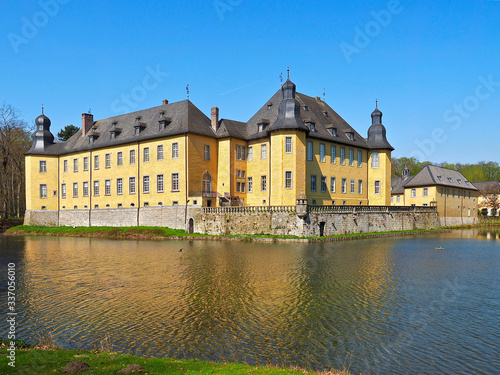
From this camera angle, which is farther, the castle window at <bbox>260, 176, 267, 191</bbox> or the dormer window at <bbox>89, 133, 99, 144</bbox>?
→ the dormer window at <bbox>89, 133, 99, 144</bbox>

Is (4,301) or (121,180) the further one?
(121,180)

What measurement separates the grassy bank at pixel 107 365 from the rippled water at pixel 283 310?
1.22 meters

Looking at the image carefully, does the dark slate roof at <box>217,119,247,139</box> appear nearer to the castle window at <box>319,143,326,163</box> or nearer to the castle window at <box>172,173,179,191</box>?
the castle window at <box>172,173,179,191</box>

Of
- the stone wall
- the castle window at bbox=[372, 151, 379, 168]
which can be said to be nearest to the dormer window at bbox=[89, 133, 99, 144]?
the stone wall

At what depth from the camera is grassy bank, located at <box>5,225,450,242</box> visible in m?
35.3

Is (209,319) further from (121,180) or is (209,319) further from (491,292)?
(121,180)

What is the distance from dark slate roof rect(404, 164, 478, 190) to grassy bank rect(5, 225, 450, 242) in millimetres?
10763

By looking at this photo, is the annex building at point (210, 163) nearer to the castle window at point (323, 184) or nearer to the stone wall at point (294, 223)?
the castle window at point (323, 184)

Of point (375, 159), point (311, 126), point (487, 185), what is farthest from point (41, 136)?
point (487, 185)

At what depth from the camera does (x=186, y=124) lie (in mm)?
43906

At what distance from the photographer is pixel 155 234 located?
40781 millimetres

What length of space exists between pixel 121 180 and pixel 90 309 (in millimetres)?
38598

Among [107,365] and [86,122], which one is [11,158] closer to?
[86,122]

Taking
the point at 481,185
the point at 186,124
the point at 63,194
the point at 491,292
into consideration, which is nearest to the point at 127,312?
the point at 491,292
